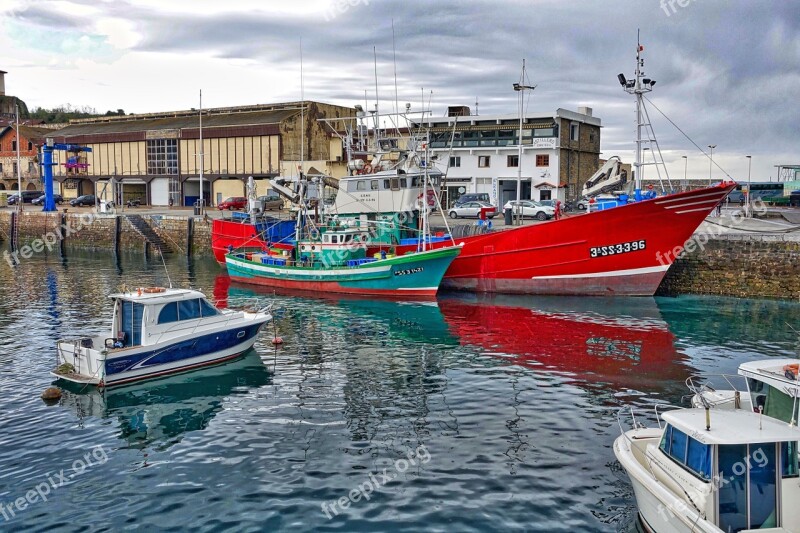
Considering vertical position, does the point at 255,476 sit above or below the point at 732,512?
below

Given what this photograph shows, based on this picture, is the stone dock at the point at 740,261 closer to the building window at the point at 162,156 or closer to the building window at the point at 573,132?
the building window at the point at 573,132

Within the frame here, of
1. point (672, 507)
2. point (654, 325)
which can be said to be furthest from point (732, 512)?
point (654, 325)

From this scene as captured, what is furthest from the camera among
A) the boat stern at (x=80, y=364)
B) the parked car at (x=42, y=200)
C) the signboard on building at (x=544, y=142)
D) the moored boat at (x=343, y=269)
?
the parked car at (x=42, y=200)

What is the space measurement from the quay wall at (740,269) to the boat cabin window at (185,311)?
21.9 meters

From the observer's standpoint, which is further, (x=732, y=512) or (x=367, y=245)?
(x=367, y=245)

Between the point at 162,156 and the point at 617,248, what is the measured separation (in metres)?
55.6

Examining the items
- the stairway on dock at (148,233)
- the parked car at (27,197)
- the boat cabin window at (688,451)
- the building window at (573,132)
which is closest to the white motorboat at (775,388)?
the boat cabin window at (688,451)

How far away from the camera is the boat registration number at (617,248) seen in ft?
99.5

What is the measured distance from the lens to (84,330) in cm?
2503

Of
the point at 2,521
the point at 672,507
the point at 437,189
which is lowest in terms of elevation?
the point at 2,521

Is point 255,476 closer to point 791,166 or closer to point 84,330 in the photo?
point 84,330

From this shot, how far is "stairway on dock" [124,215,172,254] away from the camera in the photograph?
53969 millimetres

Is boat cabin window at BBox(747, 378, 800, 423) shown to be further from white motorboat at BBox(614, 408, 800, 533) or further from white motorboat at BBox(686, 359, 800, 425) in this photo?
white motorboat at BBox(614, 408, 800, 533)

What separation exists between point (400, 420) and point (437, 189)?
22106mm
